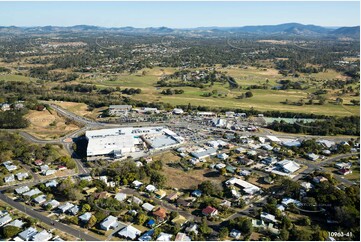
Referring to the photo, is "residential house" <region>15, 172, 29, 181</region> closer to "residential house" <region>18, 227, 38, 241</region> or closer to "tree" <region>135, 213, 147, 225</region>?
"residential house" <region>18, 227, 38, 241</region>

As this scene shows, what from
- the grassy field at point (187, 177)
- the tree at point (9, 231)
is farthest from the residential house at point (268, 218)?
the tree at point (9, 231)

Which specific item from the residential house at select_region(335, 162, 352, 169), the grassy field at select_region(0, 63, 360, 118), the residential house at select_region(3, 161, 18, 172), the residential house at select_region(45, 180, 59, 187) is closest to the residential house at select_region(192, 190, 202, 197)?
the residential house at select_region(45, 180, 59, 187)

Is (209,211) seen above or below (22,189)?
below

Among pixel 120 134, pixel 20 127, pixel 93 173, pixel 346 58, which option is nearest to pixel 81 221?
pixel 93 173

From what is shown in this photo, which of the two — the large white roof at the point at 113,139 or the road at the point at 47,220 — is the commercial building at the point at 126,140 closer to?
the large white roof at the point at 113,139

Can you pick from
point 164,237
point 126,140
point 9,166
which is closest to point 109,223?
point 164,237

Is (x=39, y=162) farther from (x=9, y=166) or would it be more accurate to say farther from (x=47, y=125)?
(x=47, y=125)
